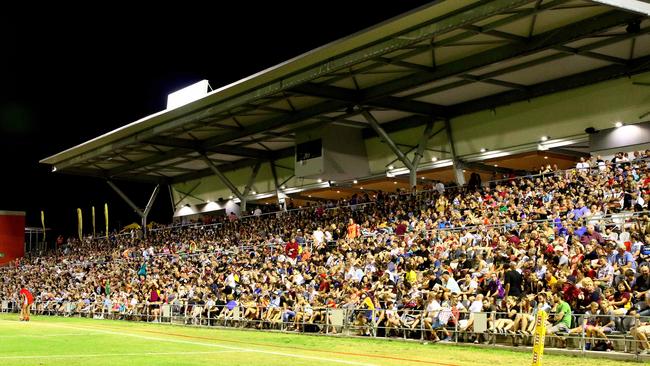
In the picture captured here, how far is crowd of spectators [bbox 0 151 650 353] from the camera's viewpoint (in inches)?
659

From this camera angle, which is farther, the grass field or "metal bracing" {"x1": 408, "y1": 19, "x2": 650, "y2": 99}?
"metal bracing" {"x1": 408, "y1": 19, "x2": 650, "y2": 99}

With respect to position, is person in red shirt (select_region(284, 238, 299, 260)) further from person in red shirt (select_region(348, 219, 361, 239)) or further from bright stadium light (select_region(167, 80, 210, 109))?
bright stadium light (select_region(167, 80, 210, 109))

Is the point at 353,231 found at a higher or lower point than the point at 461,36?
lower

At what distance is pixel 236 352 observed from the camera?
16.3 meters

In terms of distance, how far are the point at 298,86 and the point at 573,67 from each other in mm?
10198

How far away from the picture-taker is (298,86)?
97.6 feet

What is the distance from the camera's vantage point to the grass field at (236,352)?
14023 mm

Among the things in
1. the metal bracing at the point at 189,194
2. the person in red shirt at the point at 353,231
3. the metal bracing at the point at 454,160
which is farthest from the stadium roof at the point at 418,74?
the metal bracing at the point at 189,194

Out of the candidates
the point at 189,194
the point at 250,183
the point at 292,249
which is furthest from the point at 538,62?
the point at 189,194

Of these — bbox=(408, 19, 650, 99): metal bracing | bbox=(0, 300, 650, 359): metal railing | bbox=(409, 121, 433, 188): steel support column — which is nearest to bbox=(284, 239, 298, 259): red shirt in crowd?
bbox=(0, 300, 650, 359): metal railing

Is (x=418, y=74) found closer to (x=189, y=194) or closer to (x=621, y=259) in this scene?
(x=621, y=259)

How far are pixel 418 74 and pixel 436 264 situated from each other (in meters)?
8.92

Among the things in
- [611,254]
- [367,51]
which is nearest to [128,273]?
[367,51]

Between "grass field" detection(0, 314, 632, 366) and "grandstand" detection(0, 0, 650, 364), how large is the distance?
1.18m
